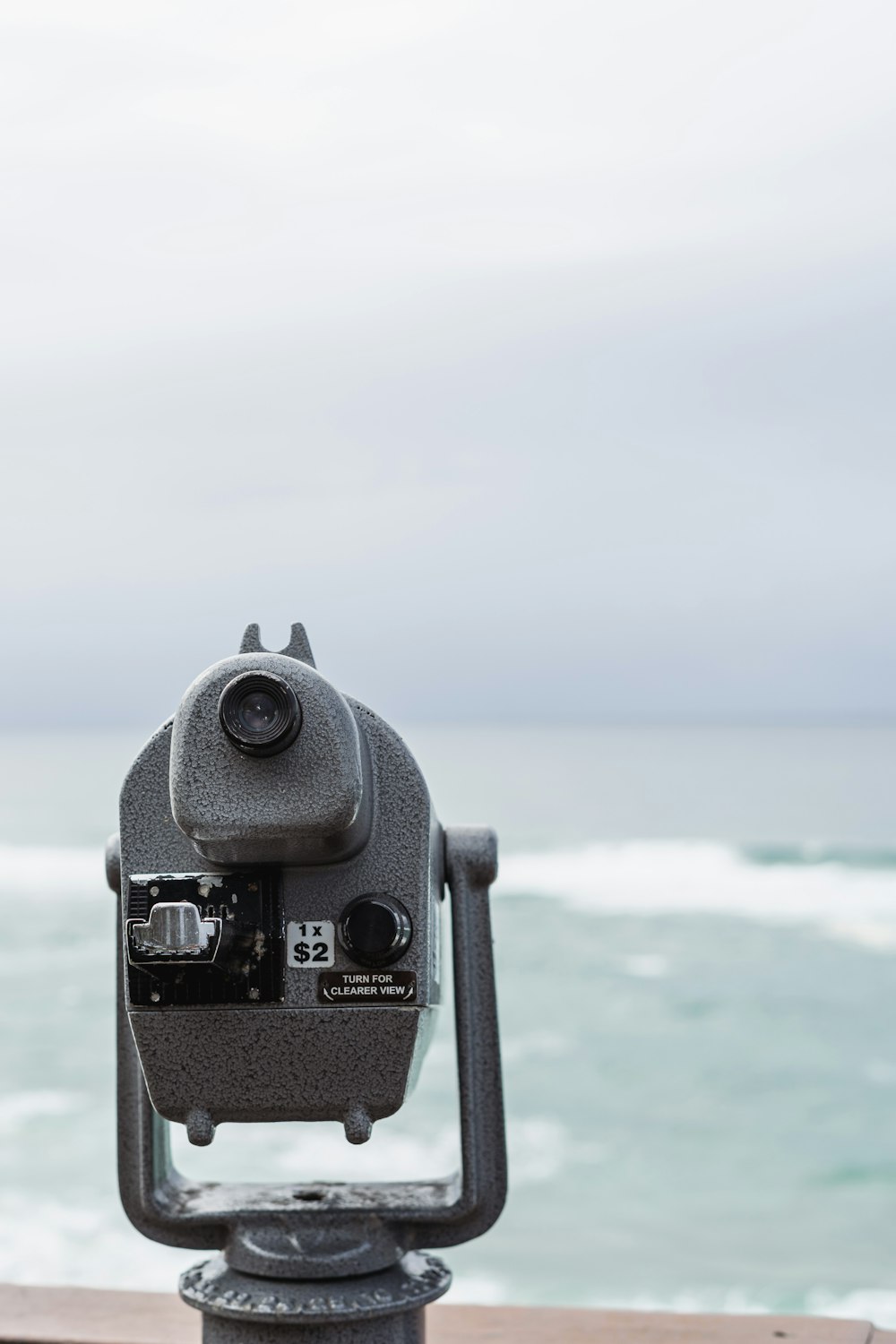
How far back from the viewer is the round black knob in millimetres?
1489

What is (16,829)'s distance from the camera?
22688mm

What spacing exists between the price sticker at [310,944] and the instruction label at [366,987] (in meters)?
0.01

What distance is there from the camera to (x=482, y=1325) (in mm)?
1886

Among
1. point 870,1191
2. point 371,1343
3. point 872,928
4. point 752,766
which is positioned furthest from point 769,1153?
point 752,766

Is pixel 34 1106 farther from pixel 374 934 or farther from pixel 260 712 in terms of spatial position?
pixel 260 712

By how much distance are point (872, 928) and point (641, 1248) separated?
8016mm

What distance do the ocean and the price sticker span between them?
4774 mm

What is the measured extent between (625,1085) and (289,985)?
29.2ft

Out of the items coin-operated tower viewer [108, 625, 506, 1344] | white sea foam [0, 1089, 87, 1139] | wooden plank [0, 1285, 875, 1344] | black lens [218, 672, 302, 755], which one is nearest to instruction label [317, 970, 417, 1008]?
coin-operated tower viewer [108, 625, 506, 1344]

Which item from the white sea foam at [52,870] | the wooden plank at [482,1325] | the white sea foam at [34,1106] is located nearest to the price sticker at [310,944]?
the wooden plank at [482,1325]

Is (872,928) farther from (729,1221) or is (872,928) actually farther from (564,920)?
(729,1221)

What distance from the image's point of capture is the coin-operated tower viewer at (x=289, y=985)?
55.7 inches

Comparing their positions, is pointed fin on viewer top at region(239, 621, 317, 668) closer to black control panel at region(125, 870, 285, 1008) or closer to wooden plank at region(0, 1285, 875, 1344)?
black control panel at region(125, 870, 285, 1008)

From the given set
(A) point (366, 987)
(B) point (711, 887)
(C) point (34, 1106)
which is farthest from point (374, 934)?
(B) point (711, 887)
